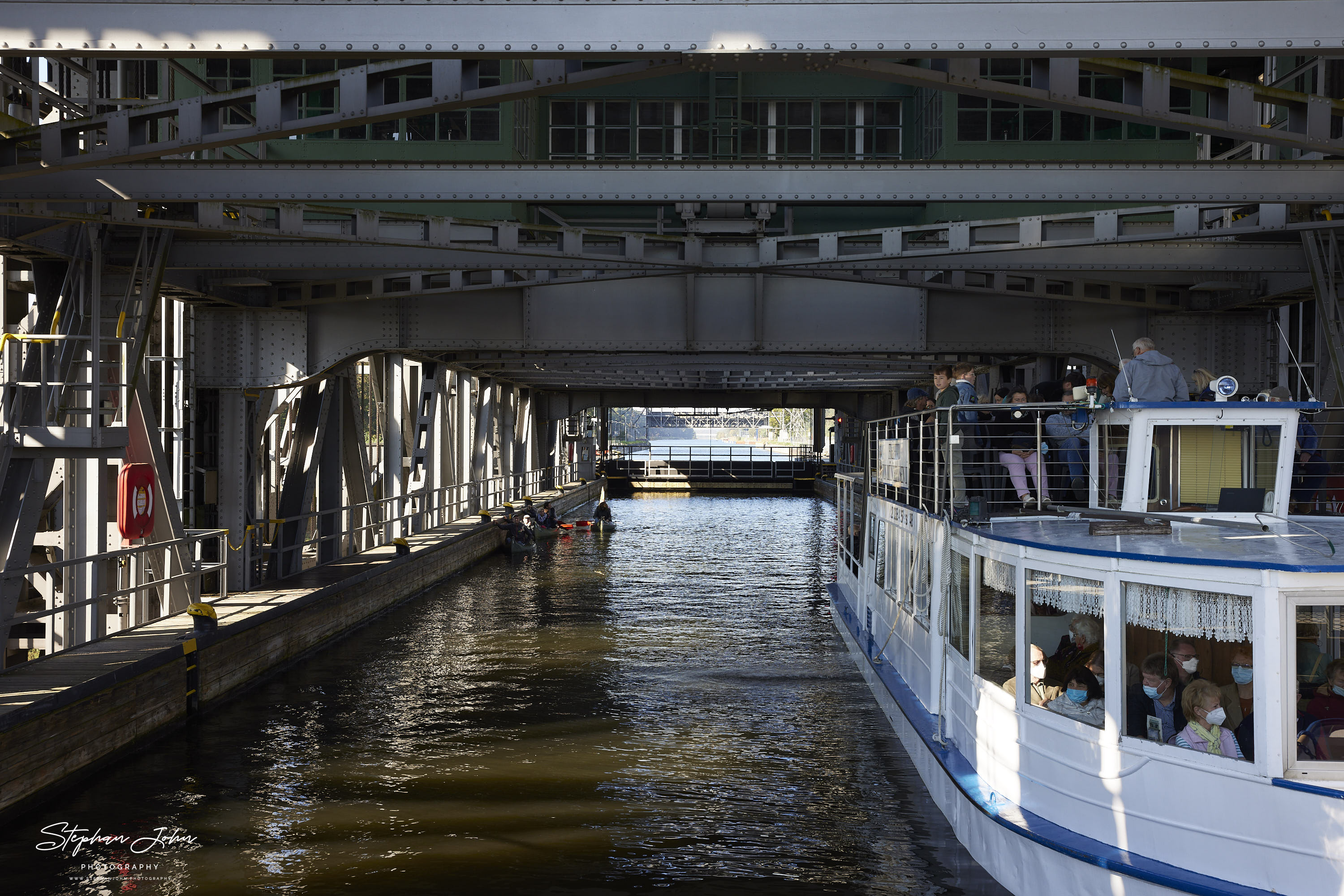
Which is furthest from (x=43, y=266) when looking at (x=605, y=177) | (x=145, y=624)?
(x=605, y=177)

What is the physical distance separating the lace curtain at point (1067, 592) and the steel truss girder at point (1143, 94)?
12.1ft

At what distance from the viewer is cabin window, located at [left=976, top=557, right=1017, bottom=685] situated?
364 inches

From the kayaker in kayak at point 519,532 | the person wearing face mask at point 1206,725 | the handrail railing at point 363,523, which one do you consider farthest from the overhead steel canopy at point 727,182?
the kayaker in kayak at point 519,532

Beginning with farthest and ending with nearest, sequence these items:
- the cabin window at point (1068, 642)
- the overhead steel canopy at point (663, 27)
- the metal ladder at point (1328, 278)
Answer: the metal ladder at point (1328, 278) → the overhead steel canopy at point (663, 27) → the cabin window at point (1068, 642)

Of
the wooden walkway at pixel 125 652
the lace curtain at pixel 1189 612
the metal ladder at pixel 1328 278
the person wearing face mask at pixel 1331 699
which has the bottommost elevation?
the wooden walkway at pixel 125 652

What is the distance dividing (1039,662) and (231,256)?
42.2ft

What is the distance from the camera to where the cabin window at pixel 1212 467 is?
32.1 feet

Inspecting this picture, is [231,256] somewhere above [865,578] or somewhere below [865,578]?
above

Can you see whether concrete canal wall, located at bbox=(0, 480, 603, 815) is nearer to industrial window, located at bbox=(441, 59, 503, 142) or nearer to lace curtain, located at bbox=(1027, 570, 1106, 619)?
lace curtain, located at bbox=(1027, 570, 1106, 619)

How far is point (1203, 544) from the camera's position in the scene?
8.16 m

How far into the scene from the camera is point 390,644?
2052cm

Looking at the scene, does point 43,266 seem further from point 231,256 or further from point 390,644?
point 390,644

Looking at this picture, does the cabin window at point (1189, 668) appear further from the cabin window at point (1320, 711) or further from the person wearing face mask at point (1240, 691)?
the cabin window at point (1320, 711)

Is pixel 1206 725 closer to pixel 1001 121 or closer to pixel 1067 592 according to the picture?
pixel 1067 592
